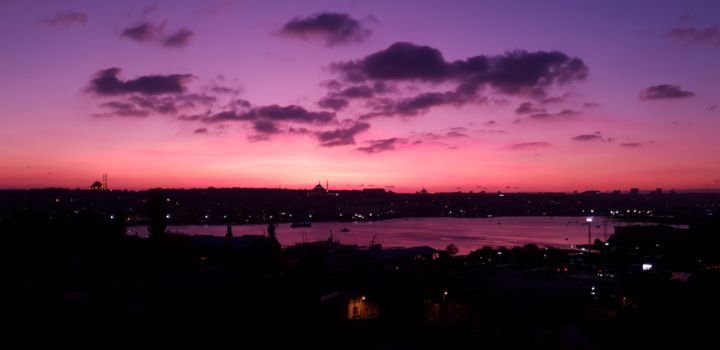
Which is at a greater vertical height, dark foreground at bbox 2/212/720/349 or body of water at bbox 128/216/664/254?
dark foreground at bbox 2/212/720/349

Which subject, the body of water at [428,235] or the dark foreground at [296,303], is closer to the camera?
the dark foreground at [296,303]

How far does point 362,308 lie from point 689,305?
3931mm

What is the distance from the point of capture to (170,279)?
6633mm

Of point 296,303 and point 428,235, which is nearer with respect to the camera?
point 296,303

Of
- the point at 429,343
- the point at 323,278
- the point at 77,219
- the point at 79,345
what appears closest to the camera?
the point at 79,345

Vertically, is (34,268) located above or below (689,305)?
above

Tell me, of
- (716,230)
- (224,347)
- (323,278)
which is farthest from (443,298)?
(716,230)

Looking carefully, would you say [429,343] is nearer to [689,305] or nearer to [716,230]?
[689,305]

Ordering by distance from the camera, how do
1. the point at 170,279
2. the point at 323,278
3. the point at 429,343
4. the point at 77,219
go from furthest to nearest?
the point at 77,219 → the point at 323,278 → the point at 170,279 → the point at 429,343

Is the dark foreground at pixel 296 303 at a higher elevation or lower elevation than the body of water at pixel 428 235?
higher

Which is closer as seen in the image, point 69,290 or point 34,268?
point 69,290

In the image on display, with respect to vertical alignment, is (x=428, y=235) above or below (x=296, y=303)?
below

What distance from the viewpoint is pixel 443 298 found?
303 inches

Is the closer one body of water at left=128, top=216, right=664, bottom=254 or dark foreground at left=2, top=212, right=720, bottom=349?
dark foreground at left=2, top=212, right=720, bottom=349
